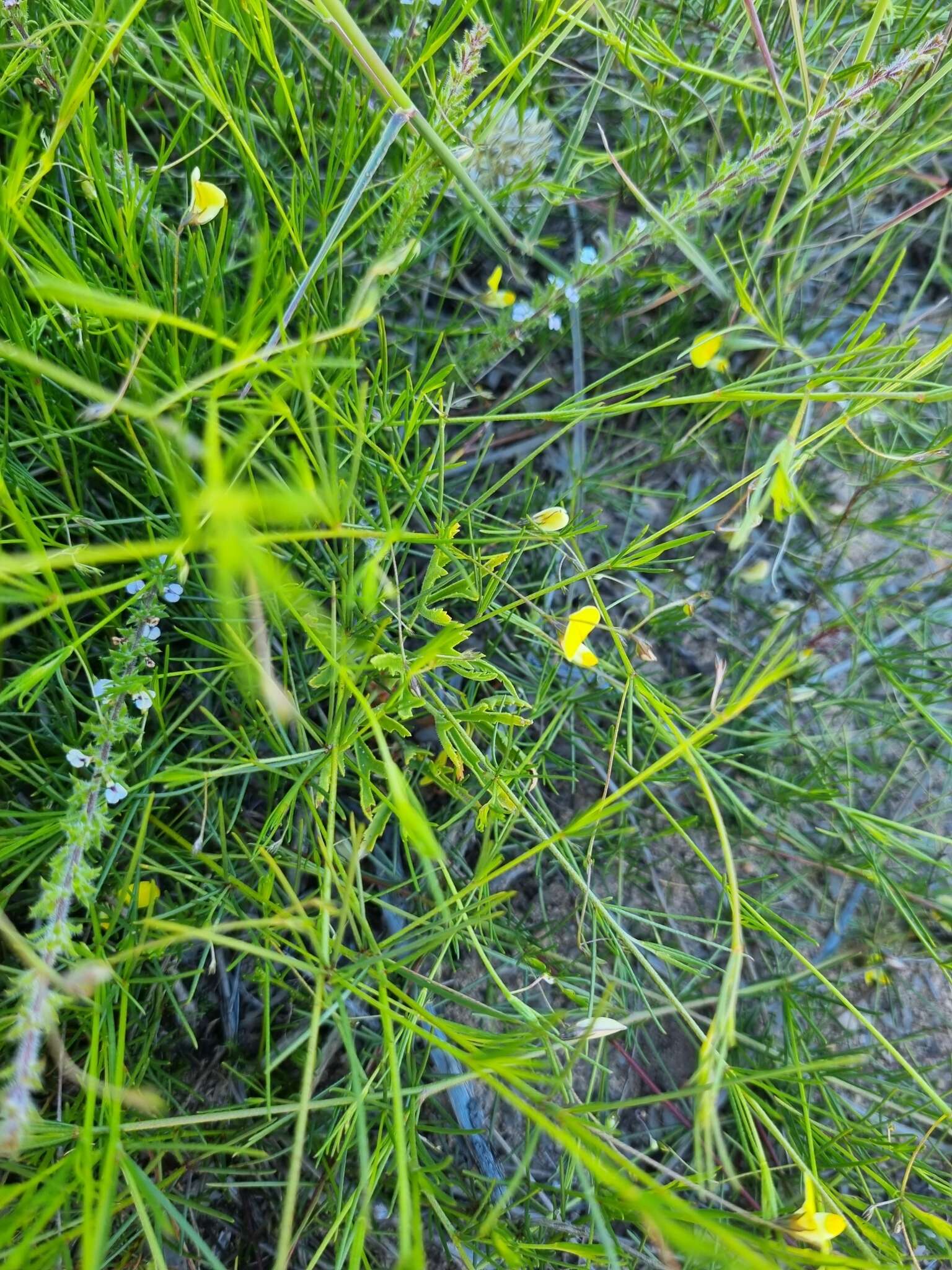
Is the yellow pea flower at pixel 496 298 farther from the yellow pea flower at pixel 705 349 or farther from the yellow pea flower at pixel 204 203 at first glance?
the yellow pea flower at pixel 204 203

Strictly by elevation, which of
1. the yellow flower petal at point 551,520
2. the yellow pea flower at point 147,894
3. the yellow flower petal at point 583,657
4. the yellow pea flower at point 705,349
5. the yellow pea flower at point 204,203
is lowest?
the yellow flower petal at point 583,657

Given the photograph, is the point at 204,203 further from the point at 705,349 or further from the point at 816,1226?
the point at 816,1226

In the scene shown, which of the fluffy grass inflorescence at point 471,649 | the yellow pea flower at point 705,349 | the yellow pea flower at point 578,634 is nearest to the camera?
the fluffy grass inflorescence at point 471,649

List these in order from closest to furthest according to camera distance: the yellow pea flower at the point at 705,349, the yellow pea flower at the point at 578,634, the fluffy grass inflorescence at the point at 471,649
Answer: the fluffy grass inflorescence at the point at 471,649 → the yellow pea flower at the point at 578,634 → the yellow pea flower at the point at 705,349

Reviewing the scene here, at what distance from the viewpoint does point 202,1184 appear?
0.82 m

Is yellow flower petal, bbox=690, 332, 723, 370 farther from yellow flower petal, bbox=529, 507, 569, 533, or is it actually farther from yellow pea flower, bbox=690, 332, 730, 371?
yellow flower petal, bbox=529, 507, 569, 533

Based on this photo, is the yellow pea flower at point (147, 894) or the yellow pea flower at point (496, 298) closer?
→ the yellow pea flower at point (147, 894)

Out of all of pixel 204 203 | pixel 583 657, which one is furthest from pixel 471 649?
pixel 204 203

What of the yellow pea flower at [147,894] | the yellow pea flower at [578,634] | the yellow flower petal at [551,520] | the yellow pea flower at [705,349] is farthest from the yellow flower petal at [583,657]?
the yellow pea flower at [147,894]

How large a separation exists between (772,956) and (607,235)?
917mm

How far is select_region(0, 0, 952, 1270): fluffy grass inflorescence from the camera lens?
25.6 inches

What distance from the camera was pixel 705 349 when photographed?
898 millimetres

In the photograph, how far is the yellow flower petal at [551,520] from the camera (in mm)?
742

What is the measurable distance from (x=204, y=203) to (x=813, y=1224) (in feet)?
3.18
